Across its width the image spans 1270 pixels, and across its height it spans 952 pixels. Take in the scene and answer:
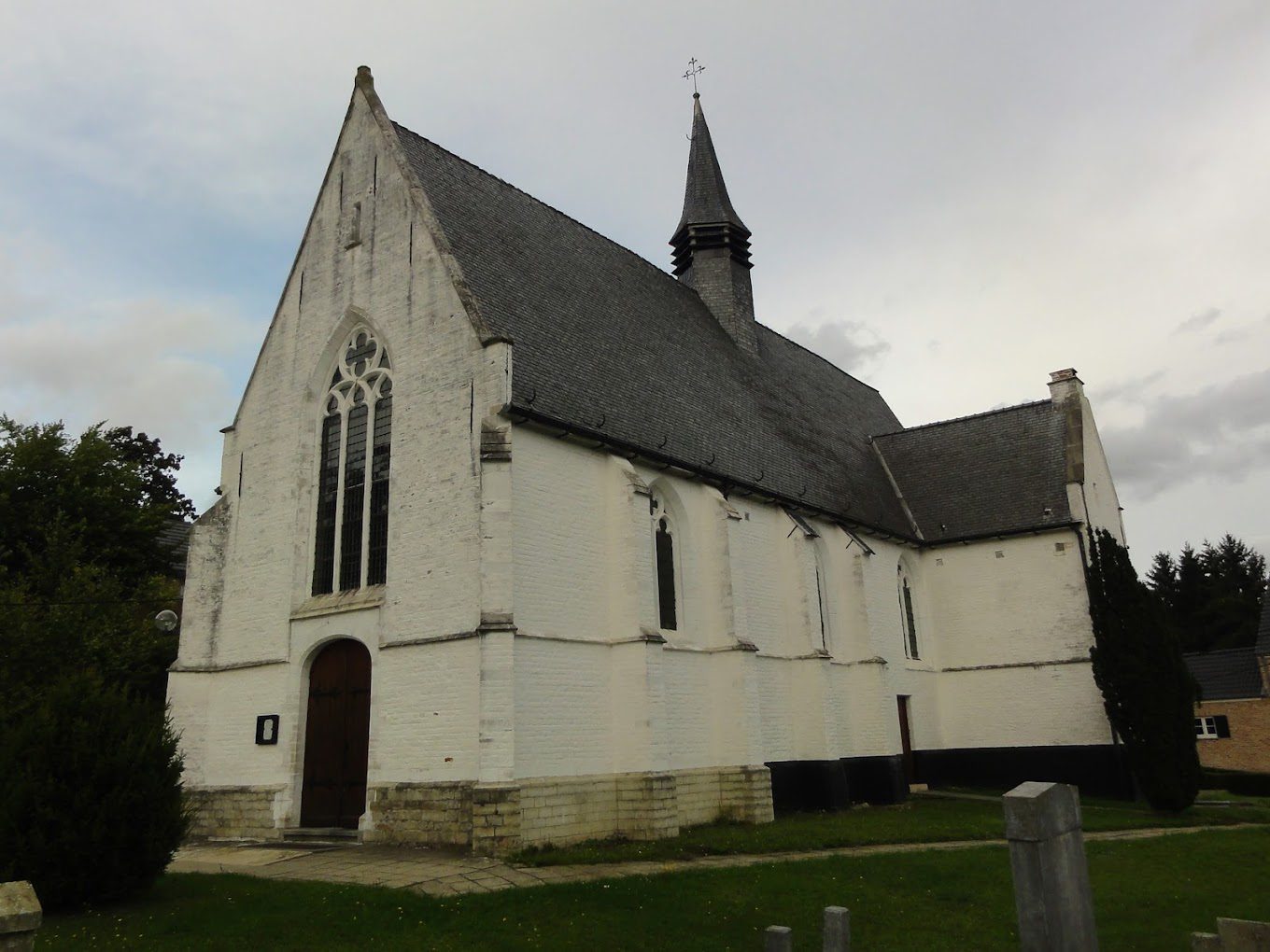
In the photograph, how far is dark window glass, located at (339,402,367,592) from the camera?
671 inches

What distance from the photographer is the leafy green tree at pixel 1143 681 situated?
20125mm

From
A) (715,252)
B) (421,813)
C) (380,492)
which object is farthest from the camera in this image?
(715,252)

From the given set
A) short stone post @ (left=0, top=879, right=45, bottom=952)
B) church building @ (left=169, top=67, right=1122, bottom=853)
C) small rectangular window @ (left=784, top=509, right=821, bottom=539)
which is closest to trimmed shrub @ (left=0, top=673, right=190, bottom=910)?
church building @ (left=169, top=67, right=1122, bottom=853)

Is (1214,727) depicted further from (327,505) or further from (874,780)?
(327,505)

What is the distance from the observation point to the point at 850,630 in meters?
22.5

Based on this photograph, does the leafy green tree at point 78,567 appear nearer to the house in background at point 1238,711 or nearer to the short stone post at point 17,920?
the short stone post at point 17,920

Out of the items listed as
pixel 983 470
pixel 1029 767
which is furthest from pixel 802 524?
pixel 1029 767

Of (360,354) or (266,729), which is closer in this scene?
(266,729)

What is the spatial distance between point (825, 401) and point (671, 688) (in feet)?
47.9

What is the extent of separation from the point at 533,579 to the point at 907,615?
1434 centimetres

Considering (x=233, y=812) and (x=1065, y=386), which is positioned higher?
(x=1065, y=386)

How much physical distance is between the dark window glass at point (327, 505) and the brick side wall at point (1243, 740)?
3467 centimetres

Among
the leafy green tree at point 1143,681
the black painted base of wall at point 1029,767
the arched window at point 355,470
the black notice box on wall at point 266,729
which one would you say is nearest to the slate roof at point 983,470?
the leafy green tree at point 1143,681

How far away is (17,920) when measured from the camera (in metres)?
5.19
